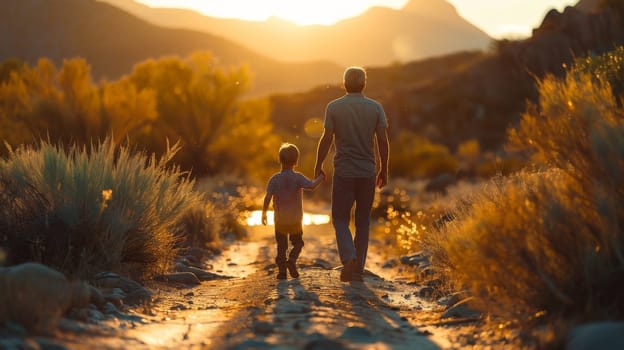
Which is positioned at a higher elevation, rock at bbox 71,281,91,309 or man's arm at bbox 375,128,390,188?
man's arm at bbox 375,128,390,188

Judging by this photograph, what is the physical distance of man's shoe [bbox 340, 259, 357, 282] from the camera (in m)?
8.64

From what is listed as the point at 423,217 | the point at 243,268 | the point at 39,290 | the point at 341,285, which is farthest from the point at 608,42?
the point at 39,290

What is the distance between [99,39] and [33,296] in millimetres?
113827

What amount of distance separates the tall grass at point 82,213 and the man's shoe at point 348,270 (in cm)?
204

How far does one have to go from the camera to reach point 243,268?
11.8m

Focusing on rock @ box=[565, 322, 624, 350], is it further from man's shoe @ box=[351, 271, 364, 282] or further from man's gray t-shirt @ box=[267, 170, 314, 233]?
man's gray t-shirt @ box=[267, 170, 314, 233]

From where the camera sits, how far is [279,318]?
617 centimetres

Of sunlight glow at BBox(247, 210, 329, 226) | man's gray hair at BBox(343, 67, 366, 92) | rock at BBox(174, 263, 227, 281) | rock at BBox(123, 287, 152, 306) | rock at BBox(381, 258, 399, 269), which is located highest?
man's gray hair at BBox(343, 67, 366, 92)

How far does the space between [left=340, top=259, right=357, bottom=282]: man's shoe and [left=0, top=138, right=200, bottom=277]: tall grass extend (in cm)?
204

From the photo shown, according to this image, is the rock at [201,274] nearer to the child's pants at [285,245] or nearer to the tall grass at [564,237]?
the child's pants at [285,245]

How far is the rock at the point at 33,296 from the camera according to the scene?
16.6 ft

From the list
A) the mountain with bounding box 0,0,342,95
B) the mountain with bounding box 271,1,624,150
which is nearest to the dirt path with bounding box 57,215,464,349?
the mountain with bounding box 271,1,624,150

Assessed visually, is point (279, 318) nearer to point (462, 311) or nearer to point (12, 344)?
point (462, 311)

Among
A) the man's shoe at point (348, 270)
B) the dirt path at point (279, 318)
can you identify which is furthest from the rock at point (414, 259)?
the man's shoe at point (348, 270)
